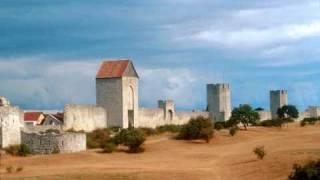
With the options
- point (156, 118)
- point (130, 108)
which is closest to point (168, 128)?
point (156, 118)

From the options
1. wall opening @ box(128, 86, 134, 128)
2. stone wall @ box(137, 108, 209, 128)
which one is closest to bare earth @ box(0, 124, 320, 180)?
wall opening @ box(128, 86, 134, 128)

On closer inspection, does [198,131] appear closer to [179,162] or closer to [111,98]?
[111,98]

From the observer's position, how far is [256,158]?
3850cm

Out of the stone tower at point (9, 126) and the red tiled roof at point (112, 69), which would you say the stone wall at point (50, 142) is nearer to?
the stone tower at point (9, 126)

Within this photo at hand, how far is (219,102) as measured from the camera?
7388 cm

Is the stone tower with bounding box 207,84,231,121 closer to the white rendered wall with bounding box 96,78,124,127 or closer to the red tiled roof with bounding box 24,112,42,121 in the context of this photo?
the white rendered wall with bounding box 96,78,124,127

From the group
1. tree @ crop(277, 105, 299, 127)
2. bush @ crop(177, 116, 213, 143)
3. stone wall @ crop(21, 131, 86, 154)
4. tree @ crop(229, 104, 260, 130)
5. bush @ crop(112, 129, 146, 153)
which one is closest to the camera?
stone wall @ crop(21, 131, 86, 154)

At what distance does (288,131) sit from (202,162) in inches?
960

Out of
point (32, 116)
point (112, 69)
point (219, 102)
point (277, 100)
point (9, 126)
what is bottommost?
point (9, 126)

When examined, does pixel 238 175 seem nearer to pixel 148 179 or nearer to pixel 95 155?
pixel 148 179

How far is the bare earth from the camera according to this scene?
33000mm

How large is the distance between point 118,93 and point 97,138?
8420mm

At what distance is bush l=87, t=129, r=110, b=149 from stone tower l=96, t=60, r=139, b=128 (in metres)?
3.68

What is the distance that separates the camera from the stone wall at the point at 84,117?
5128 centimetres
